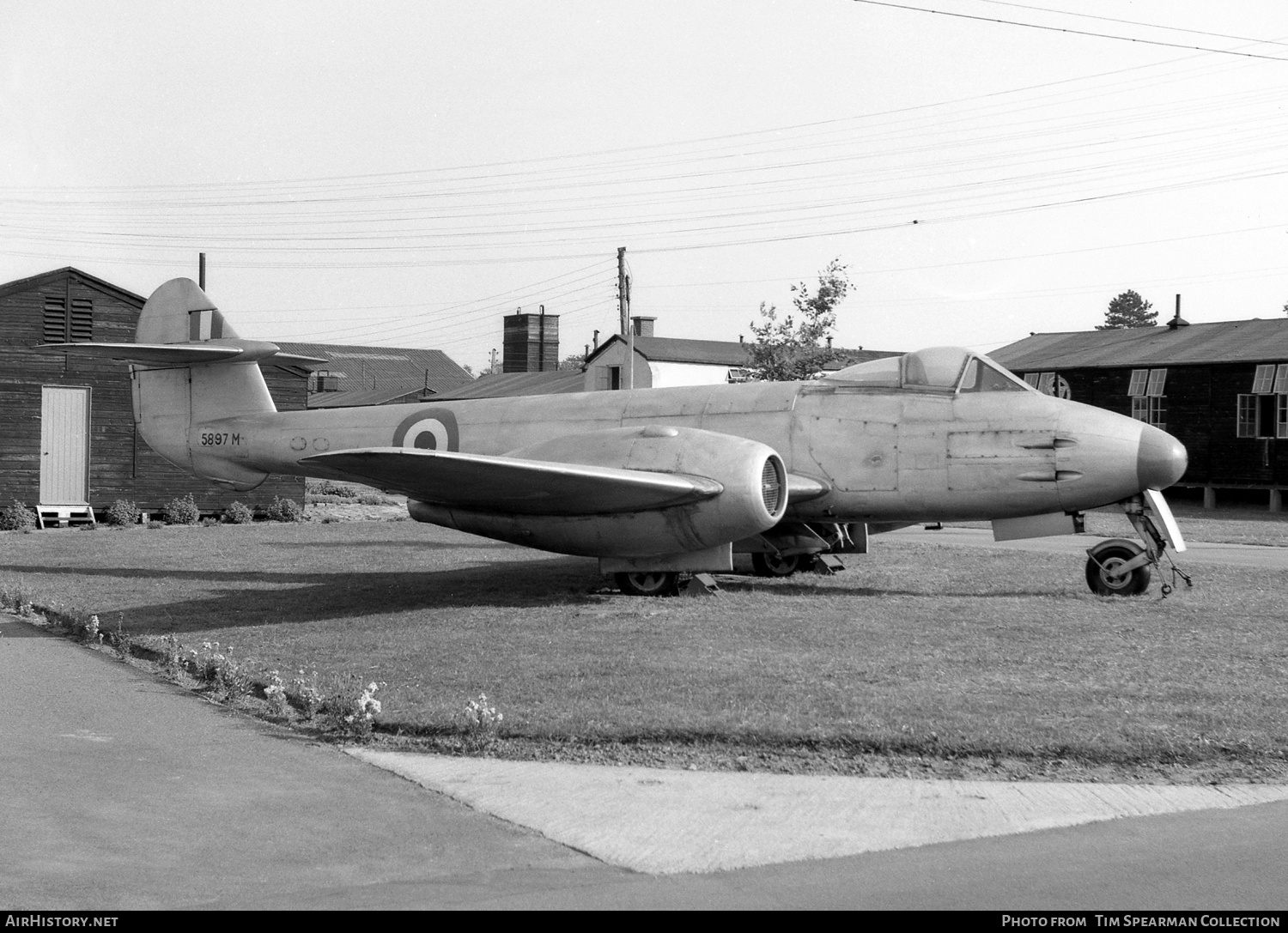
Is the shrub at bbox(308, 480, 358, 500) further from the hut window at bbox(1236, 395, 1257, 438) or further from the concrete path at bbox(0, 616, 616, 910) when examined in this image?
the concrete path at bbox(0, 616, 616, 910)

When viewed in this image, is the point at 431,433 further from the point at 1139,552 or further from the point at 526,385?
the point at 526,385

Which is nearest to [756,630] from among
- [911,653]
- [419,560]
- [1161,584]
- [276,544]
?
[911,653]

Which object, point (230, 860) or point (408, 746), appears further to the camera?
point (408, 746)

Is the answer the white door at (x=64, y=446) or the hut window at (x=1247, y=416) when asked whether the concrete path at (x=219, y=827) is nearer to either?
the white door at (x=64, y=446)

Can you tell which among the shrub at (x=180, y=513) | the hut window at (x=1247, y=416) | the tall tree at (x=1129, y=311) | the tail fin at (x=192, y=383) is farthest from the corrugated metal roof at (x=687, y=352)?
the tall tree at (x=1129, y=311)

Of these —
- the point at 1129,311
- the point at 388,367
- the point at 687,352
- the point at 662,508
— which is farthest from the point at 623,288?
the point at 1129,311

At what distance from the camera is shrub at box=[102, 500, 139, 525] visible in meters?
27.3

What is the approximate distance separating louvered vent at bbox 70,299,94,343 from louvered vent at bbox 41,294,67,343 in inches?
7.9

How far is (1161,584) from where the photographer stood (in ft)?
44.1

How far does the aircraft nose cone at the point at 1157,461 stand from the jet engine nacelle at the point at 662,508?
3.64 meters

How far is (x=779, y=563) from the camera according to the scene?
53.1 ft

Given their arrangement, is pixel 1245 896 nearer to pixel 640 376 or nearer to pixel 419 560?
pixel 419 560
